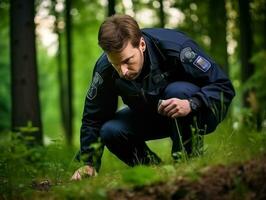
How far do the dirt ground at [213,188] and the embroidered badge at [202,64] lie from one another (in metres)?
1.40

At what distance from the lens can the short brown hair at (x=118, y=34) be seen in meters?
3.80

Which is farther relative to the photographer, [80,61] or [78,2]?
[80,61]

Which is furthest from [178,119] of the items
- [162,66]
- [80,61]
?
[80,61]

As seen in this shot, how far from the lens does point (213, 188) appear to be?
262 centimetres

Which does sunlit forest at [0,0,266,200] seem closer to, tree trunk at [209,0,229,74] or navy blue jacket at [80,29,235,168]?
tree trunk at [209,0,229,74]

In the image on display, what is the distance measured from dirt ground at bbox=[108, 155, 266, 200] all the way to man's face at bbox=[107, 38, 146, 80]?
137cm

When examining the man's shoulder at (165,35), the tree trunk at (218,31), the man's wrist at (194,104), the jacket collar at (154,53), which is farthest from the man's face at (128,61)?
the tree trunk at (218,31)

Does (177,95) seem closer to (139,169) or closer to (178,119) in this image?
(178,119)

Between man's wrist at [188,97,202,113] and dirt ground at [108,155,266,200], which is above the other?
man's wrist at [188,97,202,113]

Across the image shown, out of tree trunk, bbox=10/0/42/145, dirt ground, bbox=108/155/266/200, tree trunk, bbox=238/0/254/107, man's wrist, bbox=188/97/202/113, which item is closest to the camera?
dirt ground, bbox=108/155/266/200

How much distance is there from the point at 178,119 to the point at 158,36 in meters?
0.69

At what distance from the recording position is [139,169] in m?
2.76

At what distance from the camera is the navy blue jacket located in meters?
3.99

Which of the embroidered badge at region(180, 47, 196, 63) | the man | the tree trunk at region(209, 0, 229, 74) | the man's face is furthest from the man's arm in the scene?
the tree trunk at region(209, 0, 229, 74)
